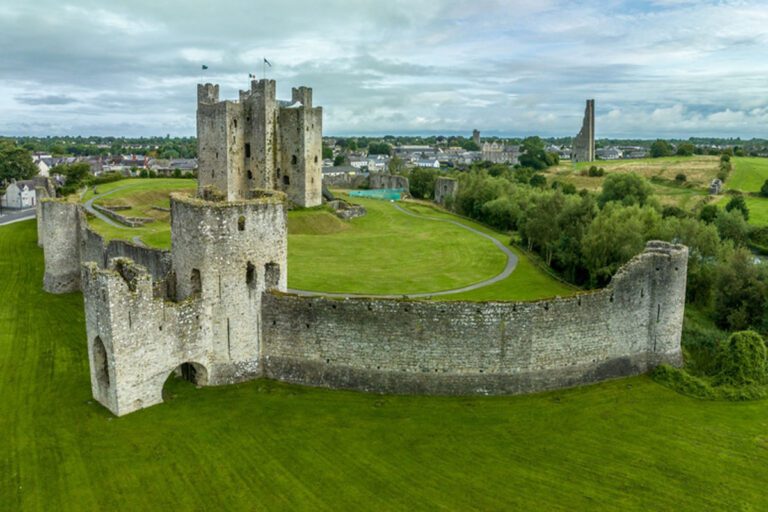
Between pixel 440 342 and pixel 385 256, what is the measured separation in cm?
2539

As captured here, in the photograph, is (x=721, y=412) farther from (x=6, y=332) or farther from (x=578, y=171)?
(x=578, y=171)

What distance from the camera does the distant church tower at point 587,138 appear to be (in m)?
150

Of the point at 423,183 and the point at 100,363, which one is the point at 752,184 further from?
the point at 100,363

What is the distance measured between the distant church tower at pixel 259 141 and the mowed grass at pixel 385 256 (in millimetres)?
4978

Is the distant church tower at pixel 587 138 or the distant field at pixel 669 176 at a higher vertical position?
the distant church tower at pixel 587 138

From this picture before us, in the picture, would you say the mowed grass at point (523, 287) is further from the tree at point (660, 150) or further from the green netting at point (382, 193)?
the tree at point (660, 150)

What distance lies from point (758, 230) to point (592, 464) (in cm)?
4842

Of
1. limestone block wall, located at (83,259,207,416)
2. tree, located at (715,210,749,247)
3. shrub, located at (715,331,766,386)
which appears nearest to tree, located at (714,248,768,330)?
shrub, located at (715,331,766,386)

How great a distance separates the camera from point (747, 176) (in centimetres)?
9419

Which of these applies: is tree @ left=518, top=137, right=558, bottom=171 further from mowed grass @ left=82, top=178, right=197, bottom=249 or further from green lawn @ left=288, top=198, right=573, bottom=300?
mowed grass @ left=82, top=178, right=197, bottom=249

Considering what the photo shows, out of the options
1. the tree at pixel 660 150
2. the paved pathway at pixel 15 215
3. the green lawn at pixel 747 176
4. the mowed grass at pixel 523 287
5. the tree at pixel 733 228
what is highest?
the tree at pixel 660 150

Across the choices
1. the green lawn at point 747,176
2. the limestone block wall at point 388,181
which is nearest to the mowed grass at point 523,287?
the limestone block wall at point 388,181

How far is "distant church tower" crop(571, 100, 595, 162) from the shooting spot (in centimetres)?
15038

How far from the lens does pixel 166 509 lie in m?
15.7
